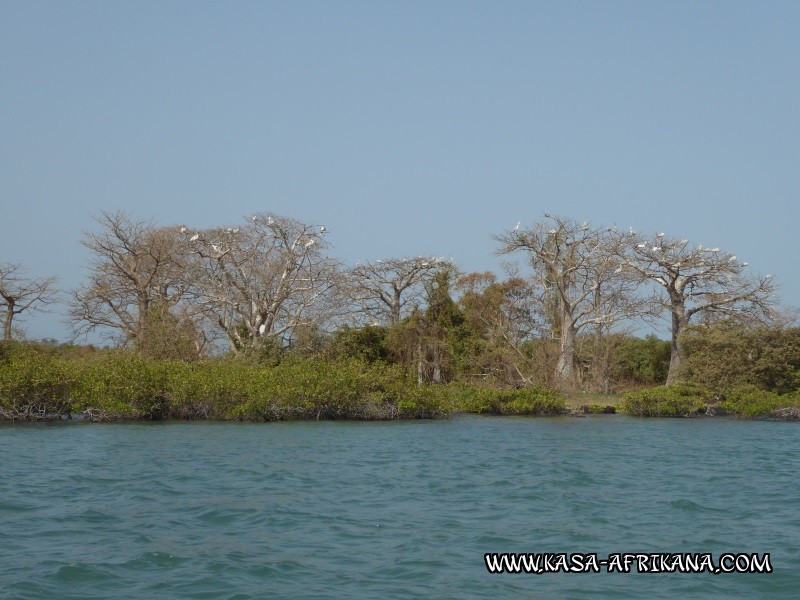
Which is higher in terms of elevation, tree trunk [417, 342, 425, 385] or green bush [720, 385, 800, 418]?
tree trunk [417, 342, 425, 385]

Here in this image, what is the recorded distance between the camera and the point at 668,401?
98.9 ft

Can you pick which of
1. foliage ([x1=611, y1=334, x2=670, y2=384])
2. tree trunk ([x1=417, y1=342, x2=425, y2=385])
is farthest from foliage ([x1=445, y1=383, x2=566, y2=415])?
foliage ([x1=611, y1=334, x2=670, y2=384])

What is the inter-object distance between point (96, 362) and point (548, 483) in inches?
636

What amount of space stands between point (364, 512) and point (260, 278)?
2507 cm

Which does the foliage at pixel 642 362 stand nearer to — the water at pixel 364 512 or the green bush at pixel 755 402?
the green bush at pixel 755 402

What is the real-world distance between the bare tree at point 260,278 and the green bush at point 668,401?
12566 mm

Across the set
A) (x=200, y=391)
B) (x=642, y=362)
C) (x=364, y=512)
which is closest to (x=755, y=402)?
(x=642, y=362)

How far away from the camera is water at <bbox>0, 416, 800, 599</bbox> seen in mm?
8750

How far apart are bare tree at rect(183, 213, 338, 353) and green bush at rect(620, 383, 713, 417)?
1257 centimetres

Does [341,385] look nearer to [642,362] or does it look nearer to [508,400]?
[508,400]

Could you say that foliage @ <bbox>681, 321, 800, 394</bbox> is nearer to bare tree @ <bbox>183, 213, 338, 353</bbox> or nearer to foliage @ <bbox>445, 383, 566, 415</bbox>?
foliage @ <bbox>445, 383, 566, 415</bbox>

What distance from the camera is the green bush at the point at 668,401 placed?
30141 millimetres

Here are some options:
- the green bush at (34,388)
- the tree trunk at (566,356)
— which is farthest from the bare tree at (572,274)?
the green bush at (34,388)

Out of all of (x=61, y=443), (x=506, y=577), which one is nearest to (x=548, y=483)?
(x=506, y=577)
